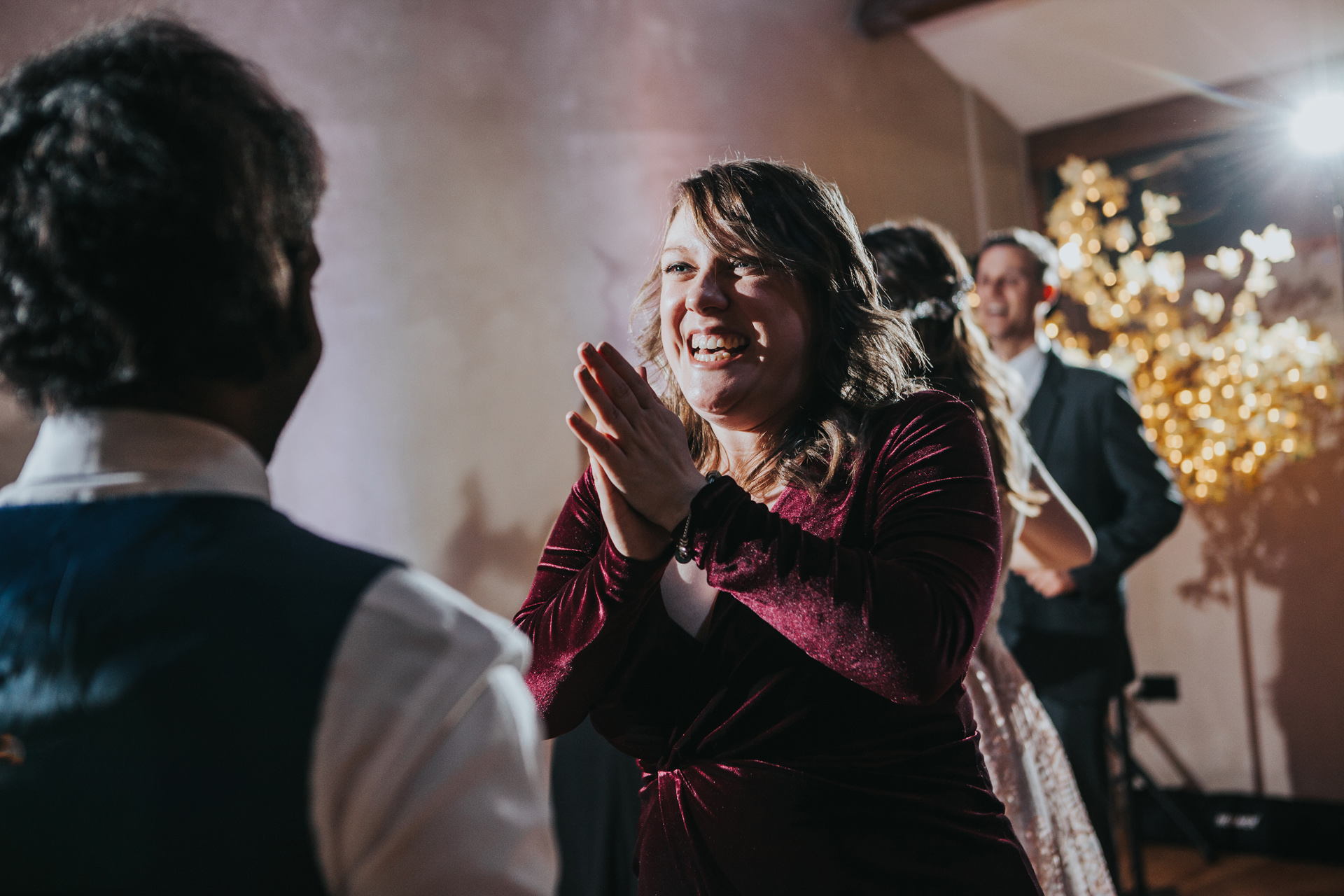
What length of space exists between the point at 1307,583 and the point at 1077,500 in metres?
1.65

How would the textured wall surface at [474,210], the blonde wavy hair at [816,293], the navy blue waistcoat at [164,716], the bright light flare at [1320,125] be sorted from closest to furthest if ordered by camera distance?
the navy blue waistcoat at [164,716]
the blonde wavy hair at [816,293]
the textured wall surface at [474,210]
the bright light flare at [1320,125]

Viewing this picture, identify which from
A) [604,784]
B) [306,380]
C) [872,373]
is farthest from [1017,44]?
[306,380]

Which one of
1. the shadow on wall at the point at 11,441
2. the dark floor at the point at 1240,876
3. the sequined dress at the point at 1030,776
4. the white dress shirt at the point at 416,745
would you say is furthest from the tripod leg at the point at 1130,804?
the white dress shirt at the point at 416,745

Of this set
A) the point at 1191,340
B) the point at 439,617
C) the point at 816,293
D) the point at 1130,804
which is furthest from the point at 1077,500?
the point at 439,617

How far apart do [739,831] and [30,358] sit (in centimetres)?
73

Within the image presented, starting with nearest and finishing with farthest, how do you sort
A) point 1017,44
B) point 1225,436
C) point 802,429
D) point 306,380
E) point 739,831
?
1. point 306,380
2. point 739,831
3. point 802,429
4. point 1225,436
5. point 1017,44

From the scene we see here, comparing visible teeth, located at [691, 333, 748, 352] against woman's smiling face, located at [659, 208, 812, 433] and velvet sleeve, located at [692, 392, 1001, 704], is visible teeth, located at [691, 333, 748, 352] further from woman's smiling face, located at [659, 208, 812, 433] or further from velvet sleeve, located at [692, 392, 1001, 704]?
velvet sleeve, located at [692, 392, 1001, 704]

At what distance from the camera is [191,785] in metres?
0.56

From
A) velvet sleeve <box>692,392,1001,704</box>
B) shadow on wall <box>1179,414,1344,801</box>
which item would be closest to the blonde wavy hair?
velvet sleeve <box>692,392,1001,704</box>

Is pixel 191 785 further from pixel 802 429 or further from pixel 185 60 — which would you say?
pixel 802 429

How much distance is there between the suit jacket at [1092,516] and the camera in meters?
2.80

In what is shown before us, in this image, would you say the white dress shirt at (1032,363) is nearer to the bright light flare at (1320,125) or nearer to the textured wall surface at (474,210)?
the textured wall surface at (474,210)

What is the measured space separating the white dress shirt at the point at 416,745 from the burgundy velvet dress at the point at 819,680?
1.30 feet

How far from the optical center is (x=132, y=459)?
616 mm
